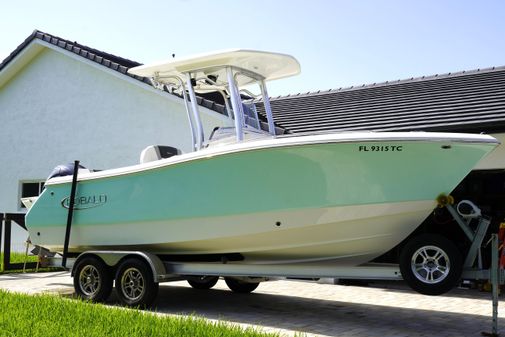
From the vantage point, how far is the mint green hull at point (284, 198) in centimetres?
546

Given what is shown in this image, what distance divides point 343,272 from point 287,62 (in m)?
2.87

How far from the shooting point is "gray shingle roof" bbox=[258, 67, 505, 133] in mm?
8945

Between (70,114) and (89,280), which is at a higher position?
(70,114)

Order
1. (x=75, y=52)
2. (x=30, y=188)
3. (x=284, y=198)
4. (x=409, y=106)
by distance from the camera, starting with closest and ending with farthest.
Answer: (x=284, y=198) < (x=409, y=106) < (x=75, y=52) < (x=30, y=188)

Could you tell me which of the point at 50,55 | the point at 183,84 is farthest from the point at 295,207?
the point at 50,55

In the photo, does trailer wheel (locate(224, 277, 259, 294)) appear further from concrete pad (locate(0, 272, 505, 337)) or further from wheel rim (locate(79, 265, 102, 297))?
wheel rim (locate(79, 265, 102, 297))

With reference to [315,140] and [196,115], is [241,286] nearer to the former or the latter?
[196,115]

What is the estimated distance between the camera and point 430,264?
17.4 feet

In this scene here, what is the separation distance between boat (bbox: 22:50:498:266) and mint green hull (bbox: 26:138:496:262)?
11mm

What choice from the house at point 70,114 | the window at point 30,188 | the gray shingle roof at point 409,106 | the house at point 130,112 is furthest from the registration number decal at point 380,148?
the window at point 30,188

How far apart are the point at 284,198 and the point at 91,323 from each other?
230 cm

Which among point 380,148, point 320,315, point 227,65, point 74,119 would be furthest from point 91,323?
point 74,119

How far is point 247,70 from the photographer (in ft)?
24.0

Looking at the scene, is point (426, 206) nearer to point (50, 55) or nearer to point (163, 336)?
point (163, 336)
